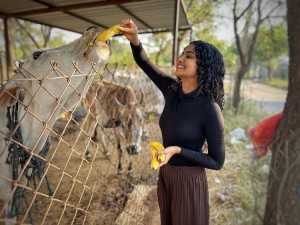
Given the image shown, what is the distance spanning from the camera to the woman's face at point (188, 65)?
183 centimetres

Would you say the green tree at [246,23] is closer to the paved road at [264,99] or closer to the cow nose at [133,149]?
the paved road at [264,99]

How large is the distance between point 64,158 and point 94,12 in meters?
3.34

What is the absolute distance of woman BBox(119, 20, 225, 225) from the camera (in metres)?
1.74

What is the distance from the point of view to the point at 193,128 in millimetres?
1784

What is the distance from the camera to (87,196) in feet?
13.5

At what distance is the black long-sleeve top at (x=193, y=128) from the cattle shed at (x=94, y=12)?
3.09 metres

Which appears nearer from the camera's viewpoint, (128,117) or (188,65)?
(188,65)

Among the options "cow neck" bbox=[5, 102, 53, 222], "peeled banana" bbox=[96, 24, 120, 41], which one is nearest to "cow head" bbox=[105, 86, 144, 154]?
"cow neck" bbox=[5, 102, 53, 222]

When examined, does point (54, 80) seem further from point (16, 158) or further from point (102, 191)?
point (102, 191)

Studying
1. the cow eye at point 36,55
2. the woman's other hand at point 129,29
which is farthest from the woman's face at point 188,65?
the cow eye at point 36,55

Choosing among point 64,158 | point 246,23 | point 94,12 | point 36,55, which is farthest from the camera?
point 246,23

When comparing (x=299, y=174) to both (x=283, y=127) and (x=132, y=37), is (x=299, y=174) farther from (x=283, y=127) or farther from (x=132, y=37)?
(x=132, y=37)

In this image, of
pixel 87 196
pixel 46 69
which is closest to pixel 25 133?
pixel 46 69

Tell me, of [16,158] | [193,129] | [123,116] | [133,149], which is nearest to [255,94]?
[123,116]
